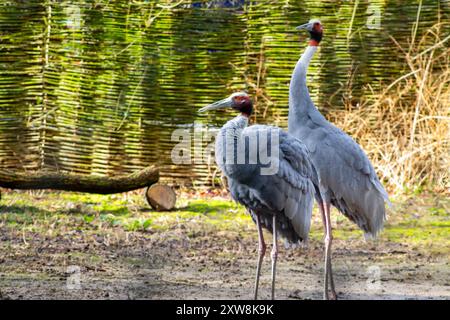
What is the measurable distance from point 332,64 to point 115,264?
5058 millimetres

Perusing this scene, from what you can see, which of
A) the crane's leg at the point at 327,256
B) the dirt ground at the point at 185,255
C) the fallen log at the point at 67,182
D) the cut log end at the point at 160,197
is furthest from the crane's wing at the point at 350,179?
the fallen log at the point at 67,182

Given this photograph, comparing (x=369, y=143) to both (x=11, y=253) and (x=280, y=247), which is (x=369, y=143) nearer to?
(x=280, y=247)

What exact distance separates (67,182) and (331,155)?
3.79 m

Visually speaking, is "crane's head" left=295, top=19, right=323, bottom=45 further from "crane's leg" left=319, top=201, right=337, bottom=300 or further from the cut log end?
the cut log end

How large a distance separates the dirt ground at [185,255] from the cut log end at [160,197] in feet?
0.41

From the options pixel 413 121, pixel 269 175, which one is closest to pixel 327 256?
pixel 269 175

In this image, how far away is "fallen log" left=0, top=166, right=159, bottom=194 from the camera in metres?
9.75

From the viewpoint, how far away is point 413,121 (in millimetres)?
11203

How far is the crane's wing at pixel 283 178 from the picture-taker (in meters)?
6.31

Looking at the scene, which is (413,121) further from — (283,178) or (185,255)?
(283,178)

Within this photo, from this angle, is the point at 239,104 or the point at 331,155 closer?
the point at 239,104

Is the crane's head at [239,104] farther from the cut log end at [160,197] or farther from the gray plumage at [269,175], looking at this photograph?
the cut log end at [160,197]

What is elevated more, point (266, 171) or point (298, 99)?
point (298, 99)

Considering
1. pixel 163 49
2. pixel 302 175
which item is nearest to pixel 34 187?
pixel 163 49
